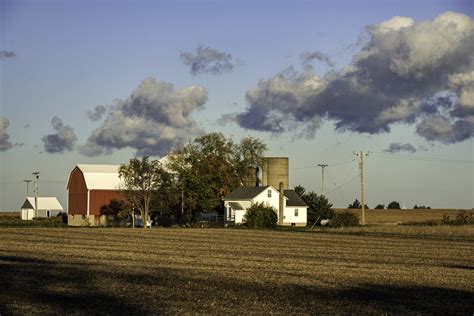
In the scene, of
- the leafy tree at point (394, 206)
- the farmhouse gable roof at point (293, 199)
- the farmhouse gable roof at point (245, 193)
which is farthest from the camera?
the leafy tree at point (394, 206)

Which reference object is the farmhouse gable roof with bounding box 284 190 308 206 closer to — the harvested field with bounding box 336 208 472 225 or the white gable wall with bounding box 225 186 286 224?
the white gable wall with bounding box 225 186 286 224

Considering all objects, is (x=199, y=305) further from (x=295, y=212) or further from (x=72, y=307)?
(x=295, y=212)

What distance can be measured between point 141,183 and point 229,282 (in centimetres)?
7341

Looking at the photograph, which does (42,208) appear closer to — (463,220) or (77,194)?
(77,194)

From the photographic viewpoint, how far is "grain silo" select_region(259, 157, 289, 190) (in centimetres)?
12631

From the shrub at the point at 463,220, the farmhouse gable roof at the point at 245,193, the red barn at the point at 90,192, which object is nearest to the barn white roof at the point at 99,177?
the red barn at the point at 90,192

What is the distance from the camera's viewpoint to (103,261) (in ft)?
116

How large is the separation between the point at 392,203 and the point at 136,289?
17942cm

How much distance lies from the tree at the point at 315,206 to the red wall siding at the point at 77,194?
28.8 m

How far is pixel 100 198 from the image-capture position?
10975 centimetres

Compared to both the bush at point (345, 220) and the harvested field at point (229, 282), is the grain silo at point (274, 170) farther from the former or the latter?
the harvested field at point (229, 282)

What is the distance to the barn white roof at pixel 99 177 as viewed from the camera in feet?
361

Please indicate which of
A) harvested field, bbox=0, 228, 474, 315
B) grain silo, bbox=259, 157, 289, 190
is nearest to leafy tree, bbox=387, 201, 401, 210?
grain silo, bbox=259, 157, 289, 190

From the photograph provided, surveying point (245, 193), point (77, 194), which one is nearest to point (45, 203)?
point (77, 194)
